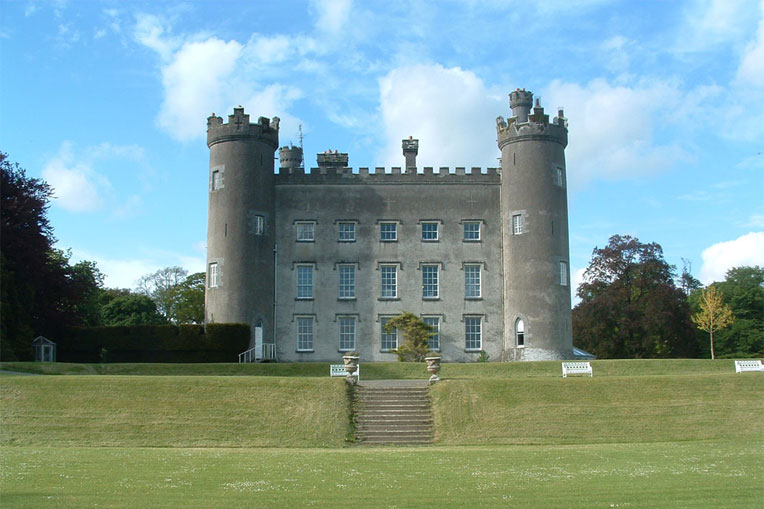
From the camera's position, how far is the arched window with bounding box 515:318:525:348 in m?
38.8

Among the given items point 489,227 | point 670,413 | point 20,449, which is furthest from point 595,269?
point 20,449

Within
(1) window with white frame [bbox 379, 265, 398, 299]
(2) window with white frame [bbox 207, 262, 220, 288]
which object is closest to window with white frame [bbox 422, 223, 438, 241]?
(1) window with white frame [bbox 379, 265, 398, 299]

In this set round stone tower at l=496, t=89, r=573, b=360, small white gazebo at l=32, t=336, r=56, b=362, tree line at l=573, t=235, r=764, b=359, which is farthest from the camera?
tree line at l=573, t=235, r=764, b=359

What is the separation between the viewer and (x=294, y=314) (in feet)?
132

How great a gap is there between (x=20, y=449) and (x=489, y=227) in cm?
2663

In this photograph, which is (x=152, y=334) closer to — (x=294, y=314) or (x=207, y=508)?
(x=294, y=314)

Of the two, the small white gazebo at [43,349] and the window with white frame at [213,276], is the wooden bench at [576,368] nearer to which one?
the window with white frame at [213,276]

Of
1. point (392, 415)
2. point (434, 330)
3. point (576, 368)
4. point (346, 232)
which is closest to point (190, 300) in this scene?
point (346, 232)

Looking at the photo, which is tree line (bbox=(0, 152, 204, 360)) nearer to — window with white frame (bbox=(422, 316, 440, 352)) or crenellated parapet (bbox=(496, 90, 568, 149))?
window with white frame (bbox=(422, 316, 440, 352))

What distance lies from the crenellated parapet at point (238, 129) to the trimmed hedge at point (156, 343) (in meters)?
9.44

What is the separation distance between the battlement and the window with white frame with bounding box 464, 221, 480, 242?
214cm

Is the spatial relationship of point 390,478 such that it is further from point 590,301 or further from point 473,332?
point 590,301

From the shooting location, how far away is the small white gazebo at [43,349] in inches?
1422

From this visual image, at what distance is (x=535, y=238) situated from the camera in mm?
39156
